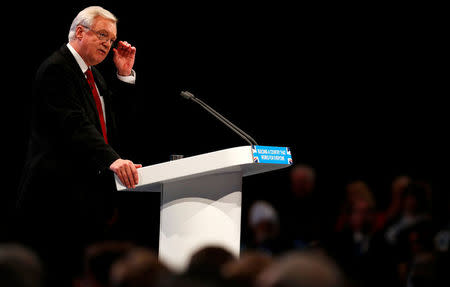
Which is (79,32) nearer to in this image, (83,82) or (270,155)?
(83,82)

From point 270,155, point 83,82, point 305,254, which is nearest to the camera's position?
point 305,254

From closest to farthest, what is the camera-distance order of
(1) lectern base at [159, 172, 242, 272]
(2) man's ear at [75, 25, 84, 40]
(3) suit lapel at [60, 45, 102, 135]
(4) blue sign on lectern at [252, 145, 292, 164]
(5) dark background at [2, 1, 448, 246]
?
1. (4) blue sign on lectern at [252, 145, 292, 164]
2. (1) lectern base at [159, 172, 242, 272]
3. (3) suit lapel at [60, 45, 102, 135]
4. (2) man's ear at [75, 25, 84, 40]
5. (5) dark background at [2, 1, 448, 246]

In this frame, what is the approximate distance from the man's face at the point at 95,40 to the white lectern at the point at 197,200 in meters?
0.70

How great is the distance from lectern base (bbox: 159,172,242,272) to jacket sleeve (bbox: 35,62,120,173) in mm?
312

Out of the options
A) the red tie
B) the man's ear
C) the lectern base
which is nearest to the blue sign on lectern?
the lectern base

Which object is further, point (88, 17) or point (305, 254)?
point (88, 17)

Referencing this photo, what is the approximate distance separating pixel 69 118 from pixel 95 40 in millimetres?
445

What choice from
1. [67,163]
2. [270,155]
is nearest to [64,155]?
[67,163]

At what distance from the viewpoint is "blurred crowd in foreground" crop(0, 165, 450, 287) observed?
1.37 m

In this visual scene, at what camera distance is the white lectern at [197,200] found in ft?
8.52

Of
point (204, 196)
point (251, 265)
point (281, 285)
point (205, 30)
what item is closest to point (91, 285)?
point (251, 265)

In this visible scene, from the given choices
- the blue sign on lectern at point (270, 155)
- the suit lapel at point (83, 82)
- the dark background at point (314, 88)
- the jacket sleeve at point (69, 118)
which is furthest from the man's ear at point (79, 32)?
the dark background at point (314, 88)

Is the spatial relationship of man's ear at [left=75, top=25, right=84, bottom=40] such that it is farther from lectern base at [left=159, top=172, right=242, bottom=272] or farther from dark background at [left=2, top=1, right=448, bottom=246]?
dark background at [left=2, top=1, right=448, bottom=246]

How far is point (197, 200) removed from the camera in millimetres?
2693
